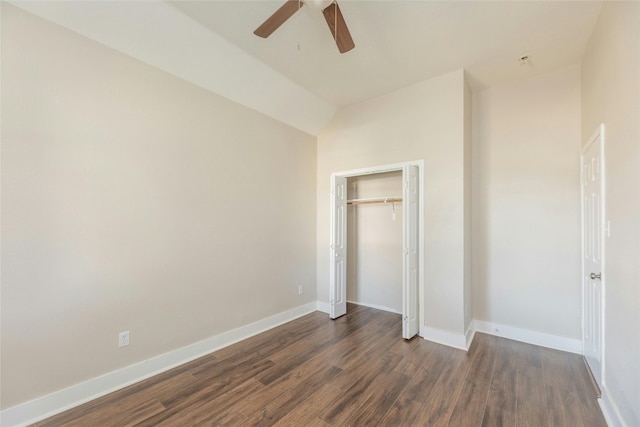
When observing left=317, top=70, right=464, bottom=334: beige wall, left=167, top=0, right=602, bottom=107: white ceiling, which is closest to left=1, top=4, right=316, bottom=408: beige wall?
left=167, top=0, right=602, bottom=107: white ceiling

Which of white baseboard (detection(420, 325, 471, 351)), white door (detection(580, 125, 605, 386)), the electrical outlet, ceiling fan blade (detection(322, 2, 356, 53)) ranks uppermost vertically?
ceiling fan blade (detection(322, 2, 356, 53))

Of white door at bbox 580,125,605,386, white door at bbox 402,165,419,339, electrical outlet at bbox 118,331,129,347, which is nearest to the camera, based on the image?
white door at bbox 580,125,605,386

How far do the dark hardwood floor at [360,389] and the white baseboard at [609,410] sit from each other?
54 mm

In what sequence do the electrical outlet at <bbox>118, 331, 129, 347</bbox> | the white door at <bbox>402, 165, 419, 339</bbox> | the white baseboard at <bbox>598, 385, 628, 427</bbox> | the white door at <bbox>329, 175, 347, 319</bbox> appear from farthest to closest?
1. the white door at <bbox>329, 175, 347, 319</bbox>
2. the white door at <bbox>402, 165, 419, 339</bbox>
3. the electrical outlet at <bbox>118, 331, 129, 347</bbox>
4. the white baseboard at <bbox>598, 385, 628, 427</bbox>

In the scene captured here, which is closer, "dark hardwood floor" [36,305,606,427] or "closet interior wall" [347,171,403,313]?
"dark hardwood floor" [36,305,606,427]

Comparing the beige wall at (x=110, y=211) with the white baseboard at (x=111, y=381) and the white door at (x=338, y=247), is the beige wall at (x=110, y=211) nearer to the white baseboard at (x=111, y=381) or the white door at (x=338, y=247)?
the white baseboard at (x=111, y=381)

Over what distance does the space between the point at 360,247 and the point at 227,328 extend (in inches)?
94.3

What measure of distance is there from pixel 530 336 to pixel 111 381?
14.1ft

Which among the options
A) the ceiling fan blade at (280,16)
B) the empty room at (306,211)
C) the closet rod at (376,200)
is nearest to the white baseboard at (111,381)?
the empty room at (306,211)

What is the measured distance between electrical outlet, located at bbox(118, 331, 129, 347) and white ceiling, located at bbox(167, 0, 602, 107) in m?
2.81

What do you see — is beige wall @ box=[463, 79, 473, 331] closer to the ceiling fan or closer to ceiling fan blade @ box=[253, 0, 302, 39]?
the ceiling fan

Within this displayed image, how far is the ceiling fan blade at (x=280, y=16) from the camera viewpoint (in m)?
1.81

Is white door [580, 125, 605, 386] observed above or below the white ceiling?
below

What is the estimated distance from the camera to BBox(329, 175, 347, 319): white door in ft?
12.9
